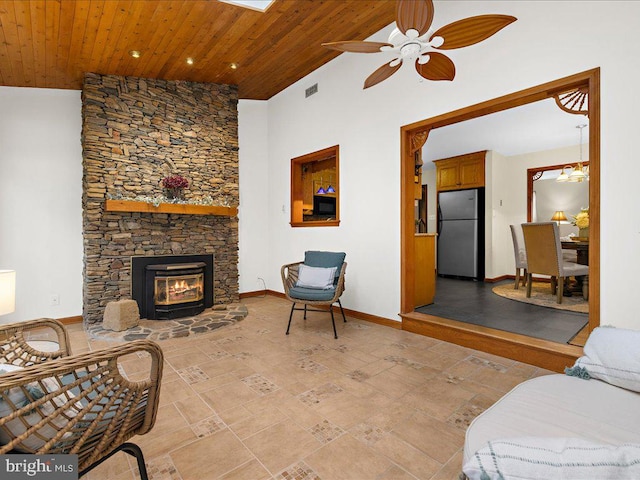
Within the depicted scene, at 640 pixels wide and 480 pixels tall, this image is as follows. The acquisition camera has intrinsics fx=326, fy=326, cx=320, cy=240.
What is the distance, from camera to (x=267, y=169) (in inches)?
226

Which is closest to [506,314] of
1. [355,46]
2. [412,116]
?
[412,116]

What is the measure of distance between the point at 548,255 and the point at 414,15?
12.9 ft

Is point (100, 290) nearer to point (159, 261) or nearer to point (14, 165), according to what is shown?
point (159, 261)

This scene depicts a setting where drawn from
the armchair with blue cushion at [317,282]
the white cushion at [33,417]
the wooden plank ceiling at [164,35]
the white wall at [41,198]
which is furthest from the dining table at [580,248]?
the white wall at [41,198]

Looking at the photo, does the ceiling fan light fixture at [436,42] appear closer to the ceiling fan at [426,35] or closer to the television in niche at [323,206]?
the ceiling fan at [426,35]

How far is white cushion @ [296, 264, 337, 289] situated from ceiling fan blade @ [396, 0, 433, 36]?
7.90ft

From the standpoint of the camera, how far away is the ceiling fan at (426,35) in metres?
1.85

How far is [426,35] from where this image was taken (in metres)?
2.07

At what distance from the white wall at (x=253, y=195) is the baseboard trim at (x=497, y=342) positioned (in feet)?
9.37

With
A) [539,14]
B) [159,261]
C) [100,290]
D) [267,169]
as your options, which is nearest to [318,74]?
[267,169]

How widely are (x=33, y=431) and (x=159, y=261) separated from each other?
3.83m

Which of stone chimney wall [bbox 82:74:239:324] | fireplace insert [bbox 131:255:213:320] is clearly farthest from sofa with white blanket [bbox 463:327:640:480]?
stone chimney wall [bbox 82:74:239:324]

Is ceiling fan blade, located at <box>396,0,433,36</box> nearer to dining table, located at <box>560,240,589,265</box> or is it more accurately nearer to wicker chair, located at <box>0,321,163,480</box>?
wicker chair, located at <box>0,321,163,480</box>

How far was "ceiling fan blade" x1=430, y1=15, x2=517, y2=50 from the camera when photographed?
1868mm
